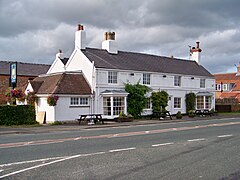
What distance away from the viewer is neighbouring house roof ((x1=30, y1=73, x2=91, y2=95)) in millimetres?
29398

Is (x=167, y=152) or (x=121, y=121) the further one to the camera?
(x=121, y=121)

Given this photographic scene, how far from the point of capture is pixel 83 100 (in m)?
30.7

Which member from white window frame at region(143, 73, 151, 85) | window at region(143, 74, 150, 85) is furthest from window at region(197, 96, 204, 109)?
window at region(143, 74, 150, 85)

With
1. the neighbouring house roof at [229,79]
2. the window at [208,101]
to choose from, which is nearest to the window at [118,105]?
the window at [208,101]

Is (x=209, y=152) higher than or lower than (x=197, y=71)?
lower

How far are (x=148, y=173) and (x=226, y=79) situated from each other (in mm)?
69236

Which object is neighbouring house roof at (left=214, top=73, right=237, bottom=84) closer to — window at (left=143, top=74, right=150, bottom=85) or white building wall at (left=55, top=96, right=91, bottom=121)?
window at (left=143, top=74, right=150, bottom=85)

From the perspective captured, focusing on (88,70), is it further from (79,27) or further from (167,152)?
(167,152)

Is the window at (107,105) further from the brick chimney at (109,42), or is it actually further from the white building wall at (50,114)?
the brick chimney at (109,42)

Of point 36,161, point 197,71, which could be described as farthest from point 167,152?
point 197,71

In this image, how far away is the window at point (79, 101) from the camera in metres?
29.9

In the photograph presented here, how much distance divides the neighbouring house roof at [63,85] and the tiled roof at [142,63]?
2.31m

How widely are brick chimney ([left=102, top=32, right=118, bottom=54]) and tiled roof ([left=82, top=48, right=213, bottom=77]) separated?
0.62 m

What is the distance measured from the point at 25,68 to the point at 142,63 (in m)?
24.2
